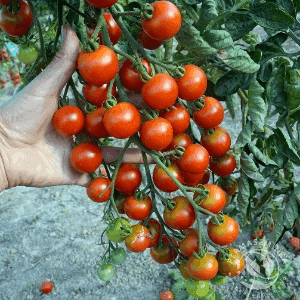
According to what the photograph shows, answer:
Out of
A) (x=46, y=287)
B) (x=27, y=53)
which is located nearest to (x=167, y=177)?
(x=27, y=53)

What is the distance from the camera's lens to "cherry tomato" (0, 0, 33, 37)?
2.83ft

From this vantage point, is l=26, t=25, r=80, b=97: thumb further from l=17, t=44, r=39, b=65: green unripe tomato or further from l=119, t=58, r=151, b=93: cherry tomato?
l=119, t=58, r=151, b=93: cherry tomato

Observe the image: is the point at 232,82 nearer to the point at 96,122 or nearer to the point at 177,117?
the point at 177,117

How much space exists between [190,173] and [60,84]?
47cm

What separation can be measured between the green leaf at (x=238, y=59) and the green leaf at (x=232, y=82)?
116mm

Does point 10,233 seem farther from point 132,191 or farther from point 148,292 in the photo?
point 132,191

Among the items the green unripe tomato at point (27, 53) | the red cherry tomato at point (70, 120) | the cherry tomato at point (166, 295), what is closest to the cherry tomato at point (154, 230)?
the red cherry tomato at point (70, 120)

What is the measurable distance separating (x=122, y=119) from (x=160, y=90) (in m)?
0.10

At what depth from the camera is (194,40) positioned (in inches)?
30.2

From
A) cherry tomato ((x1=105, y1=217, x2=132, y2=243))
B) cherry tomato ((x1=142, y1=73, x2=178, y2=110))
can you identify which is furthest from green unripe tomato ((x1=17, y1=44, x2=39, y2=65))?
cherry tomato ((x1=105, y1=217, x2=132, y2=243))

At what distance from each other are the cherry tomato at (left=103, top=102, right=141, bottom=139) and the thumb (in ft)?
0.84

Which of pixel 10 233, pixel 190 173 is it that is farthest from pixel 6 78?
pixel 190 173

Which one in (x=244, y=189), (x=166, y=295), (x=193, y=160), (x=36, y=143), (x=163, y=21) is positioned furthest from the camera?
(x=166, y=295)

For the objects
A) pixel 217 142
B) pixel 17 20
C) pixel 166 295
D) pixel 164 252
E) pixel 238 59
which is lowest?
pixel 166 295
